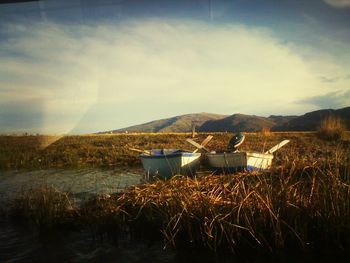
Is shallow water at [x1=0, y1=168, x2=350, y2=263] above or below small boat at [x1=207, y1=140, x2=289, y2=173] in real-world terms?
below

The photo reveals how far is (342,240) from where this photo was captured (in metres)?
5.03

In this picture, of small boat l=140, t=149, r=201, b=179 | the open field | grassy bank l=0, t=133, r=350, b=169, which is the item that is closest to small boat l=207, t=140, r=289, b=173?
small boat l=140, t=149, r=201, b=179

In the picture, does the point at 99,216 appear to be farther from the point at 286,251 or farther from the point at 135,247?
the point at 286,251

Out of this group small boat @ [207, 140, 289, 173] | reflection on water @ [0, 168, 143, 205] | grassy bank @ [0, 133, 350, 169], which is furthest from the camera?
grassy bank @ [0, 133, 350, 169]

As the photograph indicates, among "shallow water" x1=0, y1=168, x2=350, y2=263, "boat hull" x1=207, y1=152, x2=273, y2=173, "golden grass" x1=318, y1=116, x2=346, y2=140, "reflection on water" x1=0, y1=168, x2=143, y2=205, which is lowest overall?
"shallow water" x1=0, y1=168, x2=350, y2=263

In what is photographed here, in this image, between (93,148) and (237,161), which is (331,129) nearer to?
(237,161)

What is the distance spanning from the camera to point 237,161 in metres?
11.0

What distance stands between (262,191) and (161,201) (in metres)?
1.48

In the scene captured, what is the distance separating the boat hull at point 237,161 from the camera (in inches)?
427

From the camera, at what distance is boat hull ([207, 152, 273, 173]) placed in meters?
10.8

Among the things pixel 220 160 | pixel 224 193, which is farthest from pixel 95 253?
pixel 220 160

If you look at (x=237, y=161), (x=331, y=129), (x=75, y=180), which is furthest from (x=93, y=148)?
(x=331, y=129)

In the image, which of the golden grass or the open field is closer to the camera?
the open field

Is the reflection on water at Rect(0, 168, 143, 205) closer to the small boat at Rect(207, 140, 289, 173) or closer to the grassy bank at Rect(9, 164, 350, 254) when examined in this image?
the small boat at Rect(207, 140, 289, 173)
